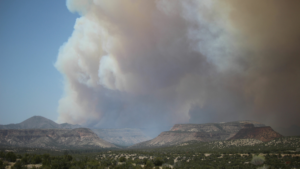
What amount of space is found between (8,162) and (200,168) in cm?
4909

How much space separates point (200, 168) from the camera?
202 ft

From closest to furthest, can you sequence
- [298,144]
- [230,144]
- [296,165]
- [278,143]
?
[296,165]
[298,144]
[278,143]
[230,144]

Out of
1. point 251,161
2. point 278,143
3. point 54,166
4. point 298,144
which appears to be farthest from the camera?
point 278,143

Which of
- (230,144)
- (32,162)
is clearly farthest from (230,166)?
(230,144)

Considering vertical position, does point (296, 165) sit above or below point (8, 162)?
below

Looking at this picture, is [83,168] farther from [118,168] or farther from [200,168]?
[200,168]

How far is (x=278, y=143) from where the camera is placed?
124062 mm

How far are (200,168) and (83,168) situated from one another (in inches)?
1306

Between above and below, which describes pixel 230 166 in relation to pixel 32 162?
below

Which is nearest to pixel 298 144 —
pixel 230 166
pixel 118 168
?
pixel 230 166

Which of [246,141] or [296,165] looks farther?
[246,141]

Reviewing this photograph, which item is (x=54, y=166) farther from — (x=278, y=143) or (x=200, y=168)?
(x=278, y=143)

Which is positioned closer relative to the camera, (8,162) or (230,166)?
(8,162)

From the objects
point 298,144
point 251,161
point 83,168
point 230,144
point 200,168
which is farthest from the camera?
point 230,144
